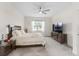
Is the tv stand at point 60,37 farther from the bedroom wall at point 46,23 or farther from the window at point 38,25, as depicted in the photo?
the window at point 38,25

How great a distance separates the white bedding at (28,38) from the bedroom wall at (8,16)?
1.71ft

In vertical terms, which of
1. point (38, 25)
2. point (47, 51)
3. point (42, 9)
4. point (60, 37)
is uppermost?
point (42, 9)

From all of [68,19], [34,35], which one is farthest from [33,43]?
[68,19]

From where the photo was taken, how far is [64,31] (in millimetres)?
4887

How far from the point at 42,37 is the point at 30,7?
147 cm

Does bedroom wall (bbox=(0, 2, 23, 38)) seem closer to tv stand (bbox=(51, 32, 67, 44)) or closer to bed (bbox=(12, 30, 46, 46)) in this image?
bed (bbox=(12, 30, 46, 46))

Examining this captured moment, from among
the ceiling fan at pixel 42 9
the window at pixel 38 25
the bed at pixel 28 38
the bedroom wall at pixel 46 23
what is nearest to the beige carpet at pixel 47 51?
the bed at pixel 28 38

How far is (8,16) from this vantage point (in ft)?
12.0

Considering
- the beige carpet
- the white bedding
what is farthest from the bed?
the beige carpet

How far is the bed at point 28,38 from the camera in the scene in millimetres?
4093

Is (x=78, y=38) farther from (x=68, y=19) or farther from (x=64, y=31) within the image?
(x=64, y=31)

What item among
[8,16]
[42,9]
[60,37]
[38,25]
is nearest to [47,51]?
[38,25]

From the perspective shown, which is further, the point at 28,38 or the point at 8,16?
the point at 28,38

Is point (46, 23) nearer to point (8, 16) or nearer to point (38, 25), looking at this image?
point (38, 25)
